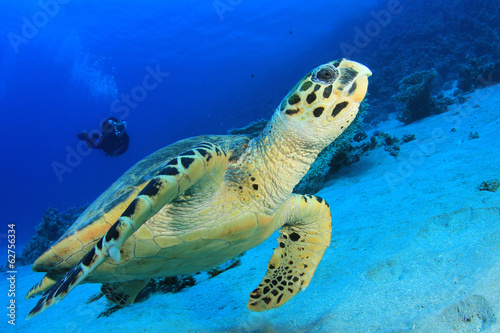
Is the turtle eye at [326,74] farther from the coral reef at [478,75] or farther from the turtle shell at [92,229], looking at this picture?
the coral reef at [478,75]

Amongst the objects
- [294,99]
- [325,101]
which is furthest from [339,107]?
[294,99]

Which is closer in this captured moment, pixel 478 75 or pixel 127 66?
pixel 478 75

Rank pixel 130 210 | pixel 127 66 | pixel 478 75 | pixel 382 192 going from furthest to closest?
pixel 127 66 → pixel 478 75 → pixel 382 192 → pixel 130 210

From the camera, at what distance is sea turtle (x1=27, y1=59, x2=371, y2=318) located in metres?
1.37

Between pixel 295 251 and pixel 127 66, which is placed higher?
pixel 127 66

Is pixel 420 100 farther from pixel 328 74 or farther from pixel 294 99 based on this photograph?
pixel 294 99

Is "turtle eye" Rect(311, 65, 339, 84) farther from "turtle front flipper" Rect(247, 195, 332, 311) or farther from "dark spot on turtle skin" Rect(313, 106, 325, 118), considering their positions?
"turtle front flipper" Rect(247, 195, 332, 311)

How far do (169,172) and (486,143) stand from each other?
5411 millimetres

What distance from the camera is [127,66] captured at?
55938 mm

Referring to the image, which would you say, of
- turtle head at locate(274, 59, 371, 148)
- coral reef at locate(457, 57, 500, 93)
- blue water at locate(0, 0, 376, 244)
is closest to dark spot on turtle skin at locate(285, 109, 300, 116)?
turtle head at locate(274, 59, 371, 148)

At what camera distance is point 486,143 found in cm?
424

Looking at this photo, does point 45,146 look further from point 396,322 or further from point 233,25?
point 396,322

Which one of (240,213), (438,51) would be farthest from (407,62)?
(240,213)

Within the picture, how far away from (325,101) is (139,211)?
1.35 meters
